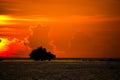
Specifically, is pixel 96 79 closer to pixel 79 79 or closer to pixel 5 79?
pixel 79 79

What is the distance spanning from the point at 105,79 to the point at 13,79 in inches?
1063

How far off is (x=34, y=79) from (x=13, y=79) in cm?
616

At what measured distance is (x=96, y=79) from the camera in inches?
4764

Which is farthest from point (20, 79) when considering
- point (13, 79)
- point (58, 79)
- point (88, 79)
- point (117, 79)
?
point (117, 79)

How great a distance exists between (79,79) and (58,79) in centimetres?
655

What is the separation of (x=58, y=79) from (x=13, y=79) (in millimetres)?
13197

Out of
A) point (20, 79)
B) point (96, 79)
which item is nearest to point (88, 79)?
point (96, 79)

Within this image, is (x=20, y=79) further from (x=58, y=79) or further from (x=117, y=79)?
(x=117, y=79)

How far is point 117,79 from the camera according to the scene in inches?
4850

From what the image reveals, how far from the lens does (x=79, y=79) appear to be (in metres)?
122

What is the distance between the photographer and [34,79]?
397 ft

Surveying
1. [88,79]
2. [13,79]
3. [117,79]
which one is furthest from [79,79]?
Answer: [13,79]

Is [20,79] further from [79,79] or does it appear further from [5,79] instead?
[79,79]

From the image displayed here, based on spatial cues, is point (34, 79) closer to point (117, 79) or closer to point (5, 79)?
point (5, 79)
